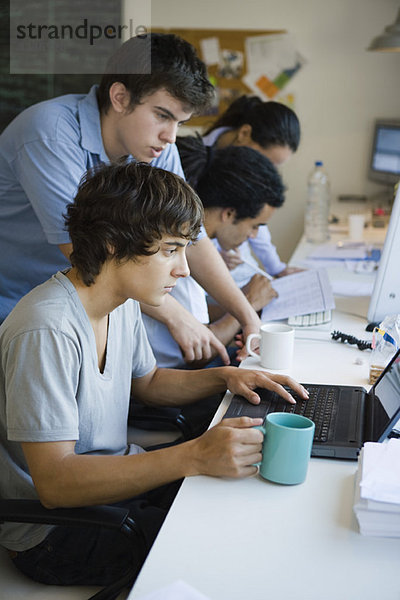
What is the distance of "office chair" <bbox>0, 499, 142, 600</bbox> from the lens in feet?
3.33

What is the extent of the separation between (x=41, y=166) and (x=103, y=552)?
88cm

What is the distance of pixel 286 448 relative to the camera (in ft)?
3.28

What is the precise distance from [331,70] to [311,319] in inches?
108

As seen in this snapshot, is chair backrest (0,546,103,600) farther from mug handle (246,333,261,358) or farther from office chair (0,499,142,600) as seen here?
mug handle (246,333,261,358)

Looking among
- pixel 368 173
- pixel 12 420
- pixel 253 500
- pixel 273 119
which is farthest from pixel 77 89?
pixel 253 500

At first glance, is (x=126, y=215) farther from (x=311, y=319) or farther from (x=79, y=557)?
(x=311, y=319)

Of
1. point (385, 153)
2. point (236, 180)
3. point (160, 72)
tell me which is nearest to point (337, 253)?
point (236, 180)

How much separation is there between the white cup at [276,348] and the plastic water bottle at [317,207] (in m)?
1.90

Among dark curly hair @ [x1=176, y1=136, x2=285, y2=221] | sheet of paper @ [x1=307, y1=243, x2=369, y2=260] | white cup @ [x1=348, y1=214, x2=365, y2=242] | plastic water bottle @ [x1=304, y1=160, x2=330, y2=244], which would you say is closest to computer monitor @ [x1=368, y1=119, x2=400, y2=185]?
plastic water bottle @ [x1=304, y1=160, x2=330, y2=244]

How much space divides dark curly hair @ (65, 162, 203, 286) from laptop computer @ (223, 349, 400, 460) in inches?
14.4

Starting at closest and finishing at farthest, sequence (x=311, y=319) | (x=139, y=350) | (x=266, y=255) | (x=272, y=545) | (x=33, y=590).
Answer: (x=272, y=545) < (x=33, y=590) < (x=139, y=350) < (x=311, y=319) < (x=266, y=255)

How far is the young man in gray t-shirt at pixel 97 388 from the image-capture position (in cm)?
106

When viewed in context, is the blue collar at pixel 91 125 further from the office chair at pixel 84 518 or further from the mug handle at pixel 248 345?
the office chair at pixel 84 518

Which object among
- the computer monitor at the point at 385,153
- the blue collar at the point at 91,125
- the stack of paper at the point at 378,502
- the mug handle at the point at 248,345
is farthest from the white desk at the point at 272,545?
the computer monitor at the point at 385,153
